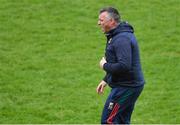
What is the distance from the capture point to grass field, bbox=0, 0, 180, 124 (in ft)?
41.8

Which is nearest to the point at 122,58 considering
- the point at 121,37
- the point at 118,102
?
the point at 121,37

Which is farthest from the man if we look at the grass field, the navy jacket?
the grass field

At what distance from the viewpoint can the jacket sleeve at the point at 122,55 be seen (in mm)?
8922

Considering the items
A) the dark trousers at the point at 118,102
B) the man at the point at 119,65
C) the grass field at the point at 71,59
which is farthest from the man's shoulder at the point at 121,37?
the grass field at the point at 71,59

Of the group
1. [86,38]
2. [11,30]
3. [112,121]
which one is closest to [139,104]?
[112,121]

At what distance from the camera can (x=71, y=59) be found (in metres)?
15.9

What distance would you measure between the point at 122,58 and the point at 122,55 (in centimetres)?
4

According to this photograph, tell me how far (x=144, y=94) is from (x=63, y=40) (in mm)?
4281

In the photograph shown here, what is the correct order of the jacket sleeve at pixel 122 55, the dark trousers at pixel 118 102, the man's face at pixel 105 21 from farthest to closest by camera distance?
the dark trousers at pixel 118 102 < the man's face at pixel 105 21 < the jacket sleeve at pixel 122 55

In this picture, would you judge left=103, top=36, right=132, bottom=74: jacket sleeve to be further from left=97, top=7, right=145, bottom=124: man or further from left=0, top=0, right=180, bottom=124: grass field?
left=0, top=0, right=180, bottom=124: grass field

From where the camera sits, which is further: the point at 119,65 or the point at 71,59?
the point at 71,59

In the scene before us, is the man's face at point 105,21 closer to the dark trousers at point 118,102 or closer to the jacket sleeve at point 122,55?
the jacket sleeve at point 122,55

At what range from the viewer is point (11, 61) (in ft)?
51.5

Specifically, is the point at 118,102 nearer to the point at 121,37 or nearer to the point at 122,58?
the point at 122,58
